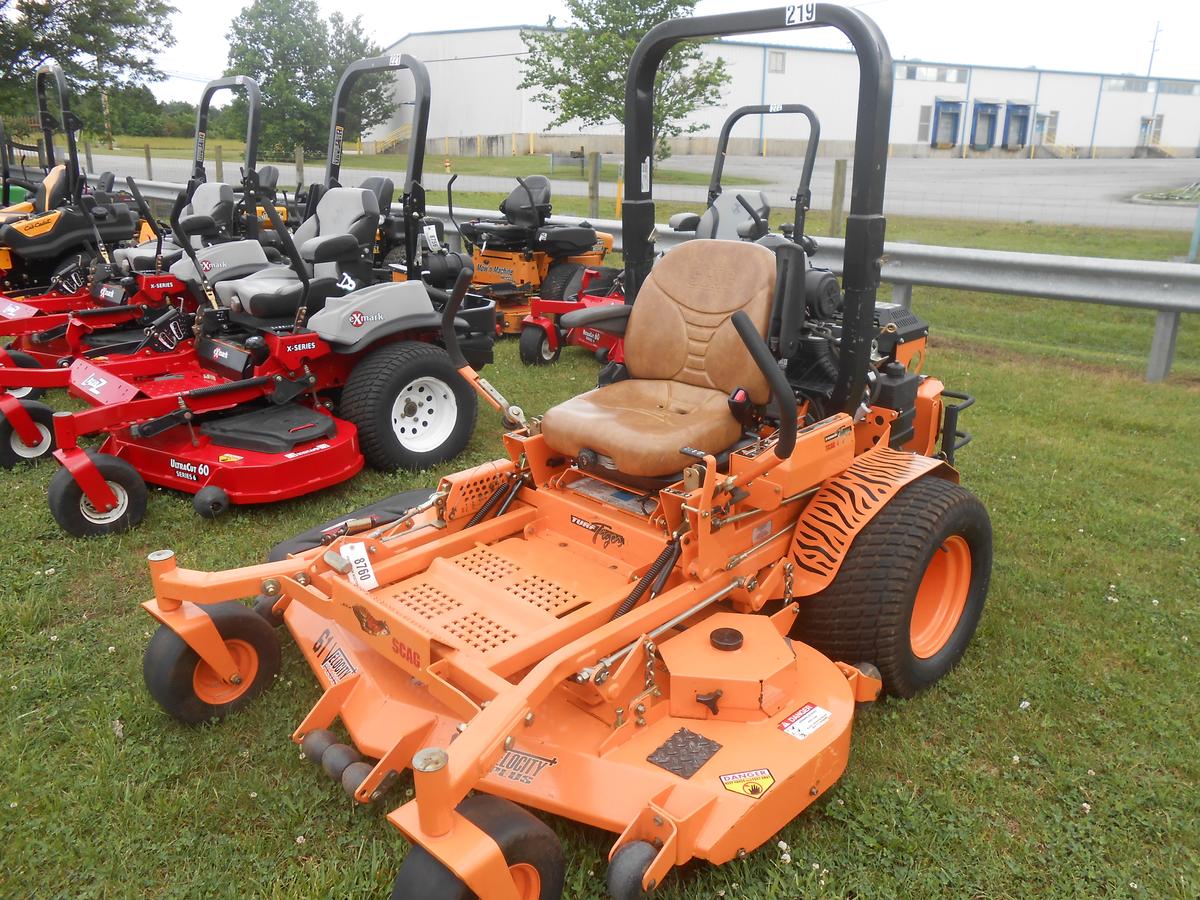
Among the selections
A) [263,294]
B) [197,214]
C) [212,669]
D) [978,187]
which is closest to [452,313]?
[212,669]

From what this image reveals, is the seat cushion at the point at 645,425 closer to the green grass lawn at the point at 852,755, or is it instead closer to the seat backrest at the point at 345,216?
the green grass lawn at the point at 852,755

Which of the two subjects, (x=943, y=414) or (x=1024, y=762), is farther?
(x=943, y=414)

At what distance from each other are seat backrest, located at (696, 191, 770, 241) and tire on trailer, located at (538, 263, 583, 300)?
6.54 ft

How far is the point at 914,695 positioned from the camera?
3.30m

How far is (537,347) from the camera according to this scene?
7.98 meters

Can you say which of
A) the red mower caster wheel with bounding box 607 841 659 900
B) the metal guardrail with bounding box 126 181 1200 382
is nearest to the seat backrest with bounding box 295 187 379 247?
the metal guardrail with bounding box 126 181 1200 382

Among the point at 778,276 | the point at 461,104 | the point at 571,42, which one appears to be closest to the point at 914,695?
the point at 778,276

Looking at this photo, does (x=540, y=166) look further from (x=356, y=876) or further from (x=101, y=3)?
(x=356, y=876)

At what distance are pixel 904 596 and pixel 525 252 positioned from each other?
6888mm

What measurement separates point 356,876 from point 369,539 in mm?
1093

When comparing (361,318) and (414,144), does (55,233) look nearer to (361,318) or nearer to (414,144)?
(414,144)

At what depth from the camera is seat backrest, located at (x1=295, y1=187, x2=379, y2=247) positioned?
591 centimetres

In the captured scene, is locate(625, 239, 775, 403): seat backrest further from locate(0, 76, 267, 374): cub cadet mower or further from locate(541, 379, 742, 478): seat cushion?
locate(0, 76, 267, 374): cub cadet mower

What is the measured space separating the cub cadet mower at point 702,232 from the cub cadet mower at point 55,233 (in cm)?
429
